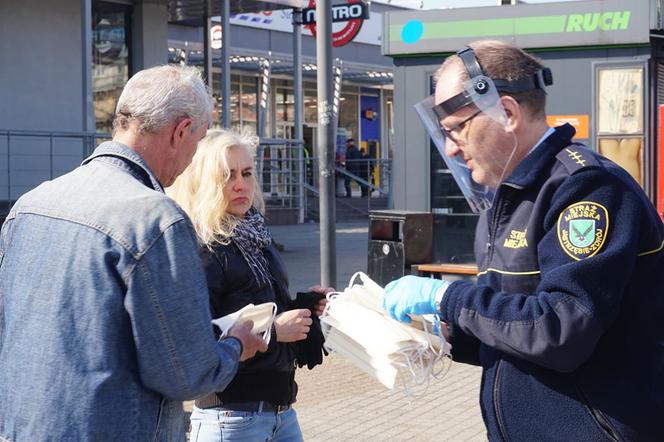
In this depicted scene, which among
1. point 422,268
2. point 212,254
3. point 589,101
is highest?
point 589,101

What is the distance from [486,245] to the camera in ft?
8.88

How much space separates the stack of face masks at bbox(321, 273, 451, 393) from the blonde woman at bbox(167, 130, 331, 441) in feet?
1.34

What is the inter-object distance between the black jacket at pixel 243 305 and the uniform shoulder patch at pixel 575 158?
1.38m

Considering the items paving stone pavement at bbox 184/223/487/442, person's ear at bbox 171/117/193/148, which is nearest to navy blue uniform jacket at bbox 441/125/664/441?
person's ear at bbox 171/117/193/148

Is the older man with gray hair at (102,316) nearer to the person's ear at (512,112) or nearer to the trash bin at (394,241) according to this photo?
the person's ear at (512,112)

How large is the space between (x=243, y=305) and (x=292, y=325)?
22 centimetres

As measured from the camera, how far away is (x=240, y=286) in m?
3.54

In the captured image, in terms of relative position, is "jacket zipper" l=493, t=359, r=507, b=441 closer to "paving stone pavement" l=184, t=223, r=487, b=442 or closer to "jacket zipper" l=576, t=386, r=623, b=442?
"jacket zipper" l=576, t=386, r=623, b=442

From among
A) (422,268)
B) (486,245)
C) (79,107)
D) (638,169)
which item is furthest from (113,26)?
(486,245)

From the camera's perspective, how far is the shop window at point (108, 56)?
699 inches

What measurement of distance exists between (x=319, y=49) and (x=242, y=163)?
463 centimetres

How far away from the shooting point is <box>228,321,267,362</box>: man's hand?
9.15 feet

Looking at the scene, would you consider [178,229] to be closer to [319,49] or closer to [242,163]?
[242,163]

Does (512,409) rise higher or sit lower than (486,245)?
lower
